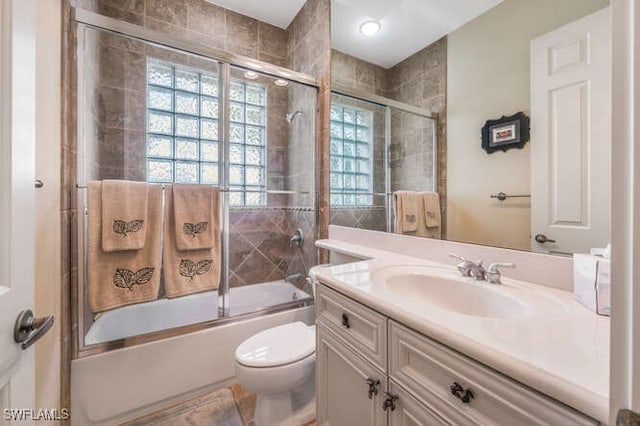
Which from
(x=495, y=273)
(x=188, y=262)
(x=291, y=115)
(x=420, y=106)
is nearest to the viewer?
(x=495, y=273)

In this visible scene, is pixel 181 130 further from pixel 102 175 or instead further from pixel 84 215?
pixel 84 215

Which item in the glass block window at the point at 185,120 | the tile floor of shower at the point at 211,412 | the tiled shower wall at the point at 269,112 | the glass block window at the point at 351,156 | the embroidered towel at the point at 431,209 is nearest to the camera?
the embroidered towel at the point at 431,209

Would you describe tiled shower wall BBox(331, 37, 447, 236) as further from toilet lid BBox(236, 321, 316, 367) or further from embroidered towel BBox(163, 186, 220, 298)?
embroidered towel BBox(163, 186, 220, 298)

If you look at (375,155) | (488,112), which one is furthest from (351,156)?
(488,112)

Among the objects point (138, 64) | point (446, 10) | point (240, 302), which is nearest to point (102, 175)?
point (138, 64)

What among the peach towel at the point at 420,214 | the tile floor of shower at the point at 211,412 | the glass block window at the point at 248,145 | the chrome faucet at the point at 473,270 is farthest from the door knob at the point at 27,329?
the glass block window at the point at 248,145

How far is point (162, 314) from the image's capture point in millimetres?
1806

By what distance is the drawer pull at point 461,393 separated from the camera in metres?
0.54

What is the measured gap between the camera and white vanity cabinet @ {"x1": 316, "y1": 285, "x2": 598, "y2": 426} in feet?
1.56

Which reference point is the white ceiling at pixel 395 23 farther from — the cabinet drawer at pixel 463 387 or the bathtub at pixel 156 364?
the bathtub at pixel 156 364

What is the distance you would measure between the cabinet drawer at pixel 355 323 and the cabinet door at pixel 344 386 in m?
0.03

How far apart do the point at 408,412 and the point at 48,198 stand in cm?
150

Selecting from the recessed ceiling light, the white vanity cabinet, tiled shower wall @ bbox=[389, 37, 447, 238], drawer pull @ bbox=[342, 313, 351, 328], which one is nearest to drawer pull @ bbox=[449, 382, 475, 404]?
the white vanity cabinet

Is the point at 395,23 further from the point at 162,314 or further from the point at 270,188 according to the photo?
the point at 162,314
